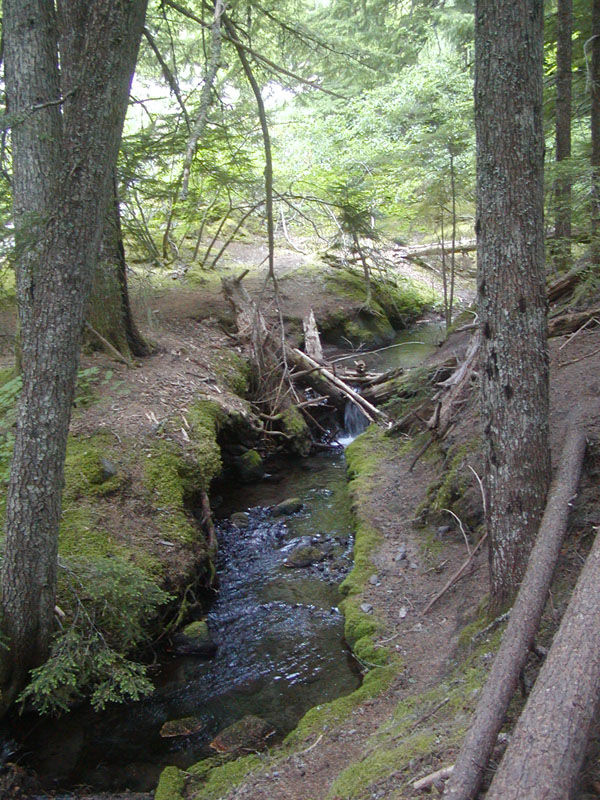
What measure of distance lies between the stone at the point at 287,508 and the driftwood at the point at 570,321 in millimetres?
4123

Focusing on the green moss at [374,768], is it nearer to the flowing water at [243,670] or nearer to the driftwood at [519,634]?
the driftwood at [519,634]

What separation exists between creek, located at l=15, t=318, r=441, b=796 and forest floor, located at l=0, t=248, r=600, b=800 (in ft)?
1.38

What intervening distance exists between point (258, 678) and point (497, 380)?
3.41 metres

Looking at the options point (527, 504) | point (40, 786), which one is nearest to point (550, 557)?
point (527, 504)

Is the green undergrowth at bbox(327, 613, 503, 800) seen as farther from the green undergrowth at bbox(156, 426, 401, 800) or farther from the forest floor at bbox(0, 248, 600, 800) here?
the green undergrowth at bbox(156, 426, 401, 800)

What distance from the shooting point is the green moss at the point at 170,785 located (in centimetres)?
412

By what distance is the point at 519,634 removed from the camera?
3396 mm

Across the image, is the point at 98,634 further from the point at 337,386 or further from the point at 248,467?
the point at 337,386

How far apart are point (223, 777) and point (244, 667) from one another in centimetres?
159

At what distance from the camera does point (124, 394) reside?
27.3 ft

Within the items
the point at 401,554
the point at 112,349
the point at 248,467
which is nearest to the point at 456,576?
the point at 401,554

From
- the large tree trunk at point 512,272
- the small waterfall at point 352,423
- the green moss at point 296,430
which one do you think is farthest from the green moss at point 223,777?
the small waterfall at point 352,423

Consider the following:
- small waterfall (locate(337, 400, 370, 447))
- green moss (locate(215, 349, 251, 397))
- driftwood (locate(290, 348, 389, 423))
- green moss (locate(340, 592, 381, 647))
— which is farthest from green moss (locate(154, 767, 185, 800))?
small waterfall (locate(337, 400, 370, 447))

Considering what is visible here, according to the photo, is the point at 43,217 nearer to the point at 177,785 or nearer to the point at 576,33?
the point at 177,785
